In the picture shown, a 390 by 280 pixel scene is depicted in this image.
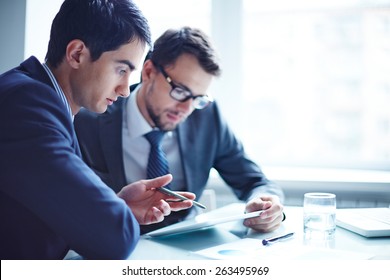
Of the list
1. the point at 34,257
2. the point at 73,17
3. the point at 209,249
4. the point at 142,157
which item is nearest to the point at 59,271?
the point at 34,257

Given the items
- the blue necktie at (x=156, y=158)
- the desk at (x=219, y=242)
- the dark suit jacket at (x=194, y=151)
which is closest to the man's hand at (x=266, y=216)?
the desk at (x=219, y=242)

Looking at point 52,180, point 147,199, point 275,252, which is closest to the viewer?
point 52,180

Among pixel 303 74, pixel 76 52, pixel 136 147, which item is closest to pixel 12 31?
pixel 136 147

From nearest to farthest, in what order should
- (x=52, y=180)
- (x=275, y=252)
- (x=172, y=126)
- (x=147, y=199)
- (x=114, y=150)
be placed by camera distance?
(x=52, y=180) → (x=275, y=252) → (x=147, y=199) → (x=114, y=150) → (x=172, y=126)

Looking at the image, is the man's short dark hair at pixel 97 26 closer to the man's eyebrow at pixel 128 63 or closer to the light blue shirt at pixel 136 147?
the man's eyebrow at pixel 128 63

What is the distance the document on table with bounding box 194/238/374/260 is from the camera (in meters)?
0.86

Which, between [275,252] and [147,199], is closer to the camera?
[275,252]

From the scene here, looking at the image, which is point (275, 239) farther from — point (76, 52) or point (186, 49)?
point (186, 49)

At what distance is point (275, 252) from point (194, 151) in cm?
72

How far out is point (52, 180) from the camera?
28.0 inches

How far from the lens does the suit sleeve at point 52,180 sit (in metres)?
0.71

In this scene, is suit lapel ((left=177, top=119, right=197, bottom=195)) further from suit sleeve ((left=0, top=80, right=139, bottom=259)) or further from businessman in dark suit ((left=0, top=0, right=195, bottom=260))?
suit sleeve ((left=0, top=80, right=139, bottom=259))

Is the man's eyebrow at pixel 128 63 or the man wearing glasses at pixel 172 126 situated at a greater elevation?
the man's eyebrow at pixel 128 63

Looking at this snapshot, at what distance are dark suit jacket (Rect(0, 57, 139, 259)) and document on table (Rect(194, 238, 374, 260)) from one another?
208 millimetres
